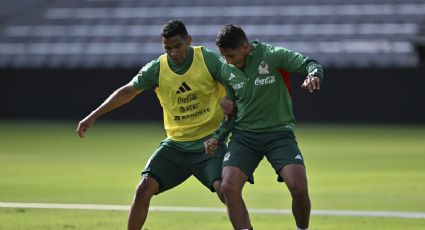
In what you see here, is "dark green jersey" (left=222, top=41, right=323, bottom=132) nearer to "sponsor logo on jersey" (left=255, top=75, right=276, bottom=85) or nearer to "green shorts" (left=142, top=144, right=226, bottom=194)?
"sponsor logo on jersey" (left=255, top=75, right=276, bottom=85)

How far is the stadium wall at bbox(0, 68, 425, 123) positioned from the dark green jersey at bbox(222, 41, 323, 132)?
20.3 m

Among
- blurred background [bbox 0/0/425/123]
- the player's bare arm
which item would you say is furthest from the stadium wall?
the player's bare arm

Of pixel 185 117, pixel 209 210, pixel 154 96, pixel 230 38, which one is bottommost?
pixel 154 96

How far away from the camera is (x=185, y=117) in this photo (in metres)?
9.16

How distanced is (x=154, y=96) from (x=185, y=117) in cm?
2190

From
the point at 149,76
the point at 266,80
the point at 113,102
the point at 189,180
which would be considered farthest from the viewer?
the point at 189,180

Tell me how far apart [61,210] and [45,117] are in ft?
68.5

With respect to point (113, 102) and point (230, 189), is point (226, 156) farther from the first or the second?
point (113, 102)

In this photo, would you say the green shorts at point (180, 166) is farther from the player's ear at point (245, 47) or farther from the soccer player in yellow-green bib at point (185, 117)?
the player's ear at point (245, 47)

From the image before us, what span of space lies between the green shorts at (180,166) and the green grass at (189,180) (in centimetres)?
164

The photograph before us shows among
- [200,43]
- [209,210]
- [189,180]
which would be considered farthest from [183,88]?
[200,43]

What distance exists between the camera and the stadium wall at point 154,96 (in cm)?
2908

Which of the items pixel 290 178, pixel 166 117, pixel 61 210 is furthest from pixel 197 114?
pixel 61 210

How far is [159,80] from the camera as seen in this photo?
9266 mm
